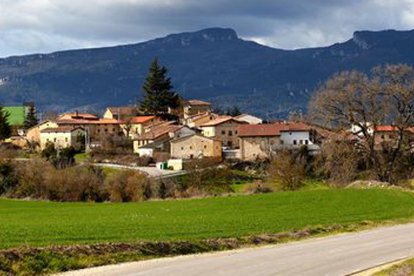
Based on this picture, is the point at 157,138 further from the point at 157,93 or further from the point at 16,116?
the point at 16,116

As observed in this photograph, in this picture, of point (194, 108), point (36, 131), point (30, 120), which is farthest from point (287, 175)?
point (30, 120)

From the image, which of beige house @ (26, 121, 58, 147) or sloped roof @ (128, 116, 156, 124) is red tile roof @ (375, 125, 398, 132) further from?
beige house @ (26, 121, 58, 147)

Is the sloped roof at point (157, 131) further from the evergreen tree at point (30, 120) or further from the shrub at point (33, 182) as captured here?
the shrub at point (33, 182)

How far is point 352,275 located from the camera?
20.8m

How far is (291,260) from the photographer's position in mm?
23422

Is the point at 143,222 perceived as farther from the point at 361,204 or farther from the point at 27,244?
the point at 361,204

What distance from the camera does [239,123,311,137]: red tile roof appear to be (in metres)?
117

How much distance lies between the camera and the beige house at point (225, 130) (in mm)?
127500

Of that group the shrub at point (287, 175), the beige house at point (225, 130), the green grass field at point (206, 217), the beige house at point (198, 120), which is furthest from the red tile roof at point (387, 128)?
the beige house at point (198, 120)

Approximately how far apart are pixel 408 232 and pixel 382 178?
30185 mm

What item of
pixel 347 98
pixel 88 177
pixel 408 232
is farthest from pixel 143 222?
pixel 88 177

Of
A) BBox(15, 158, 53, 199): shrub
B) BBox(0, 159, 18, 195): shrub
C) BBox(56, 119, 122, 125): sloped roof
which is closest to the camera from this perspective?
BBox(15, 158, 53, 199): shrub

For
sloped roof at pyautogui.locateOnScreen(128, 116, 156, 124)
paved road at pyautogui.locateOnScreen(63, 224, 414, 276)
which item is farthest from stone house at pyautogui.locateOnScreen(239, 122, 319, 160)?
paved road at pyautogui.locateOnScreen(63, 224, 414, 276)

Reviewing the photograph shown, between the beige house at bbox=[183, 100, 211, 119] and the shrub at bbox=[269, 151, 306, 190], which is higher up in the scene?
the beige house at bbox=[183, 100, 211, 119]
